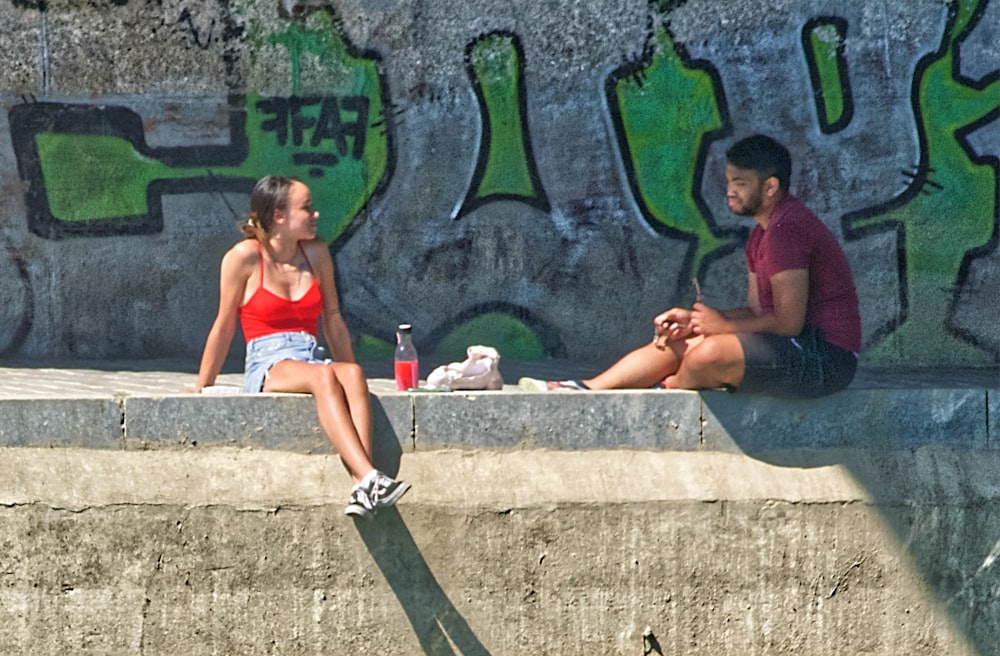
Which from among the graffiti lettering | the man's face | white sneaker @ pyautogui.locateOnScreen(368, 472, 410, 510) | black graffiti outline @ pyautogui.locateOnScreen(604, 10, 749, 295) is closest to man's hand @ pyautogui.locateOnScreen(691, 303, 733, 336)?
the man's face

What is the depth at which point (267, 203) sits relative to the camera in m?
7.43

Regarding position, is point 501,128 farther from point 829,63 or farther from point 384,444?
point 384,444

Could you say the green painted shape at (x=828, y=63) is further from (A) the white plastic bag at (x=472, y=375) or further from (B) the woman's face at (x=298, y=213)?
(B) the woman's face at (x=298, y=213)

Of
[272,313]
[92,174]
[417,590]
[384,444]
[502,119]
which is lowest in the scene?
[417,590]

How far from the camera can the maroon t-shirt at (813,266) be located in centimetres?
706

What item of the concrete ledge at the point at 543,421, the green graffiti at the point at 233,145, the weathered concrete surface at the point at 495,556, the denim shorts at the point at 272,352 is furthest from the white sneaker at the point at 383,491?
the green graffiti at the point at 233,145

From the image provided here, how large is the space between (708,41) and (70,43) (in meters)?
3.69

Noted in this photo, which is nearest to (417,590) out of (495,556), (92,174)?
(495,556)

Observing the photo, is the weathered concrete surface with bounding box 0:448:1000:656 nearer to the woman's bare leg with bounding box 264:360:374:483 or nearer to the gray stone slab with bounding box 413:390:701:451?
the gray stone slab with bounding box 413:390:701:451

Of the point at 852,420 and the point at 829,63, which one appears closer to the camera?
the point at 852,420

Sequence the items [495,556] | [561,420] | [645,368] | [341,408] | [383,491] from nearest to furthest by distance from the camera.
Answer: [383,491], [341,408], [495,556], [561,420], [645,368]

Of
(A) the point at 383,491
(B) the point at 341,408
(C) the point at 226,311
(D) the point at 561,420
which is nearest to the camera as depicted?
(A) the point at 383,491

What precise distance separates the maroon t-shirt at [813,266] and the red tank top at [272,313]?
211 cm

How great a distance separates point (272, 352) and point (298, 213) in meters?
0.66
